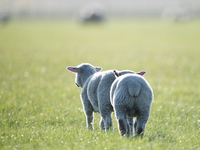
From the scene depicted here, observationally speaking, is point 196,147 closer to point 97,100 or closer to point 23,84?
point 97,100

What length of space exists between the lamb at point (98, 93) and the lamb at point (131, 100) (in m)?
0.47

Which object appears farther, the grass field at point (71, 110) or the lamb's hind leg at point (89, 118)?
the lamb's hind leg at point (89, 118)

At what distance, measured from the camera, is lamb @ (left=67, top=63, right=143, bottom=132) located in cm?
470

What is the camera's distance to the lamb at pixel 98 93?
470 cm

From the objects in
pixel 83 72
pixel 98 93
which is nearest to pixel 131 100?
pixel 98 93

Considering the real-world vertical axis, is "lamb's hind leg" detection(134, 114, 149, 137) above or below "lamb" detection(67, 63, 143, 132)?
below

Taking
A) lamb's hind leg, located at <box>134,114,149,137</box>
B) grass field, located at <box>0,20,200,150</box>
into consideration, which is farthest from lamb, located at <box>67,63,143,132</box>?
lamb's hind leg, located at <box>134,114,149,137</box>

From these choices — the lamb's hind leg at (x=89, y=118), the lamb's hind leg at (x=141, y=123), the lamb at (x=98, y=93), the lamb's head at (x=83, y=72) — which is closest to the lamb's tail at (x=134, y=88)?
the lamb's hind leg at (x=141, y=123)

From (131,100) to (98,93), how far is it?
2.69ft

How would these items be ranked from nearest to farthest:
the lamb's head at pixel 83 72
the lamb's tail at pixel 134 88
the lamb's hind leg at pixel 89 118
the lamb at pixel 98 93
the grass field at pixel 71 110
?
the lamb's tail at pixel 134 88 → the grass field at pixel 71 110 → the lamb at pixel 98 93 → the lamb's hind leg at pixel 89 118 → the lamb's head at pixel 83 72

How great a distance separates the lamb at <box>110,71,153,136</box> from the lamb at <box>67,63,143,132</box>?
0.47m

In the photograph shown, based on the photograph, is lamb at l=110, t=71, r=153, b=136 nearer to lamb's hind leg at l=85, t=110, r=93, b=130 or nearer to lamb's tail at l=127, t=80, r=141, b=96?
lamb's tail at l=127, t=80, r=141, b=96

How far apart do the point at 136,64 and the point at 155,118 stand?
28.2ft

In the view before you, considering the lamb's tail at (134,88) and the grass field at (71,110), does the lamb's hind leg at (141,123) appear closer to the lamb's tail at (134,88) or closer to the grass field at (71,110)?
the grass field at (71,110)
